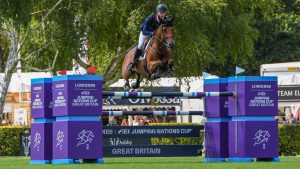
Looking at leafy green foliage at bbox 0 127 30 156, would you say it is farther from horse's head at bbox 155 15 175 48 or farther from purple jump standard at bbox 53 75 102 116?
horse's head at bbox 155 15 175 48

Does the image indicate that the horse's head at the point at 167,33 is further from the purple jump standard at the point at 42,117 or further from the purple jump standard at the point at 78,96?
the purple jump standard at the point at 42,117

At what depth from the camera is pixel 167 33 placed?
20.5m

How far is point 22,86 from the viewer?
40344 millimetres

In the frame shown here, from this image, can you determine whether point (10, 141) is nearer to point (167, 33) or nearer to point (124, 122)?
point (124, 122)

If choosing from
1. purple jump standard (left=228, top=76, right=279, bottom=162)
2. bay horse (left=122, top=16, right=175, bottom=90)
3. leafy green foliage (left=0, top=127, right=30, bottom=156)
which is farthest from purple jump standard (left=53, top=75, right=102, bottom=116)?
leafy green foliage (left=0, top=127, right=30, bottom=156)

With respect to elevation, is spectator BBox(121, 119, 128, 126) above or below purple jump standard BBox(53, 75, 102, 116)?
below

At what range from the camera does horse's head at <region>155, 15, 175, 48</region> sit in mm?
20422

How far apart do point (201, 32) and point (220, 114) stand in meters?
15.0

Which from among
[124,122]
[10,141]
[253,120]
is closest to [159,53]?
[253,120]

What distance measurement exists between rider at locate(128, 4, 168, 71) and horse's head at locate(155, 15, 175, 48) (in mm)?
146

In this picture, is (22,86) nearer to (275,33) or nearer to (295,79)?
(295,79)

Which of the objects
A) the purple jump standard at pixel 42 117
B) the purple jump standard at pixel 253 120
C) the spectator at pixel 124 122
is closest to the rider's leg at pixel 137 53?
the purple jump standard at pixel 42 117

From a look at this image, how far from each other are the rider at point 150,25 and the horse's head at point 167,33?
0.15 meters

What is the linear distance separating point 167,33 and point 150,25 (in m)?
0.94
